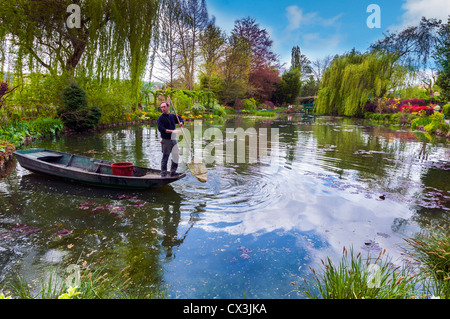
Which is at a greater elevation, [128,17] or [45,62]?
[128,17]

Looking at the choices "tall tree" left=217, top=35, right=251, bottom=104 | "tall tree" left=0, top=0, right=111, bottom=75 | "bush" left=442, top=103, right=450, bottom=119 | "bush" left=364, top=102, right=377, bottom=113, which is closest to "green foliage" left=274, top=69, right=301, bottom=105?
"tall tree" left=217, top=35, right=251, bottom=104

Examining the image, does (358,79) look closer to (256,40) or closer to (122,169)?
(256,40)

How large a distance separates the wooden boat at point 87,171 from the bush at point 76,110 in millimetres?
7542

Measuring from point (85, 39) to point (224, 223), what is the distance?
1484cm

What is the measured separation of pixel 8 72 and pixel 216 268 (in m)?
14.5

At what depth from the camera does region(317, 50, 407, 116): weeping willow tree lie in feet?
86.3

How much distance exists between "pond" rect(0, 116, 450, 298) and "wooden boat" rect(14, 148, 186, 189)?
0.82ft

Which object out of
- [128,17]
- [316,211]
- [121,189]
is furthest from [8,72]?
[316,211]

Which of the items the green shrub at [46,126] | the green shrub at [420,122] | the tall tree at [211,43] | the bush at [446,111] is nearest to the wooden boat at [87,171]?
the green shrub at [46,126]

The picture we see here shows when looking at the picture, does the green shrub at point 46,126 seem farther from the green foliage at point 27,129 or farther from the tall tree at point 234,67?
the tall tree at point 234,67

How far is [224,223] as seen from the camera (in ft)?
14.6

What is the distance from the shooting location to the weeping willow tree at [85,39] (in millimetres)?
12758

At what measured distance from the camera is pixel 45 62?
14586mm

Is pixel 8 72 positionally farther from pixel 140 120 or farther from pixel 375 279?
pixel 375 279
